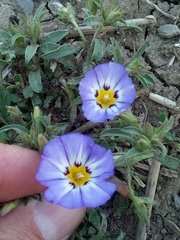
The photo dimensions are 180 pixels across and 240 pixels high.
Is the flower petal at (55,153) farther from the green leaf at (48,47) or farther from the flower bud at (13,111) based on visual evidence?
the green leaf at (48,47)

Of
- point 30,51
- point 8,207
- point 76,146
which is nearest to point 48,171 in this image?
point 76,146

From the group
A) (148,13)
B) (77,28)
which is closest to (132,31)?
(148,13)

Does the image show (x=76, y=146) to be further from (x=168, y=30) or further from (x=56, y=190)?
(x=168, y=30)

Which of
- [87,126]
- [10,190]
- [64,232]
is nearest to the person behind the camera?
[10,190]

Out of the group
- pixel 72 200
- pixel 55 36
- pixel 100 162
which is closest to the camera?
pixel 72 200

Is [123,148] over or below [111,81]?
below

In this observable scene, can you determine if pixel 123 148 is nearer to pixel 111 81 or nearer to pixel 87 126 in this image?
pixel 87 126
